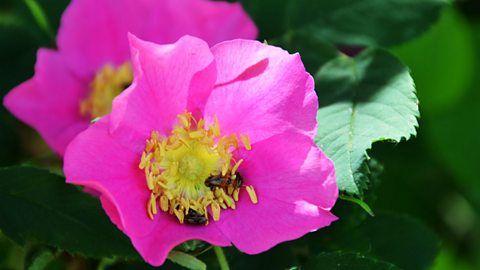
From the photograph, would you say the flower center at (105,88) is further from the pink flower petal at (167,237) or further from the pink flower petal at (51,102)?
the pink flower petal at (167,237)

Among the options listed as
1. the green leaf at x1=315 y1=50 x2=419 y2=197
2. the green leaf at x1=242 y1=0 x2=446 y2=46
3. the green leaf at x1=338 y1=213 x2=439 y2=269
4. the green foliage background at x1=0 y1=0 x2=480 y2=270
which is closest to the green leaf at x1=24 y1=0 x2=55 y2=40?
the green foliage background at x1=0 y1=0 x2=480 y2=270

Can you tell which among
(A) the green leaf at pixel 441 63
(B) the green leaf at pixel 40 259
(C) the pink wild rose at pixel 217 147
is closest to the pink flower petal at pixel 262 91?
→ (C) the pink wild rose at pixel 217 147

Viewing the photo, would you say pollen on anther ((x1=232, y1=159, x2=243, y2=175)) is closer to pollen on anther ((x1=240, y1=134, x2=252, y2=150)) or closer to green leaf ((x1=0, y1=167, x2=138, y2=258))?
pollen on anther ((x1=240, y1=134, x2=252, y2=150))

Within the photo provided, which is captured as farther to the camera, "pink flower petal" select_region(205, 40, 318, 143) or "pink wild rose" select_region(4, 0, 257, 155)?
"pink wild rose" select_region(4, 0, 257, 155)

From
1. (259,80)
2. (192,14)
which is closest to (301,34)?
(192,14)

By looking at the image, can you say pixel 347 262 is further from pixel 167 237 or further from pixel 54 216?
pixel 54 216

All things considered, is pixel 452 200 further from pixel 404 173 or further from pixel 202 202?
pixel 202 202
